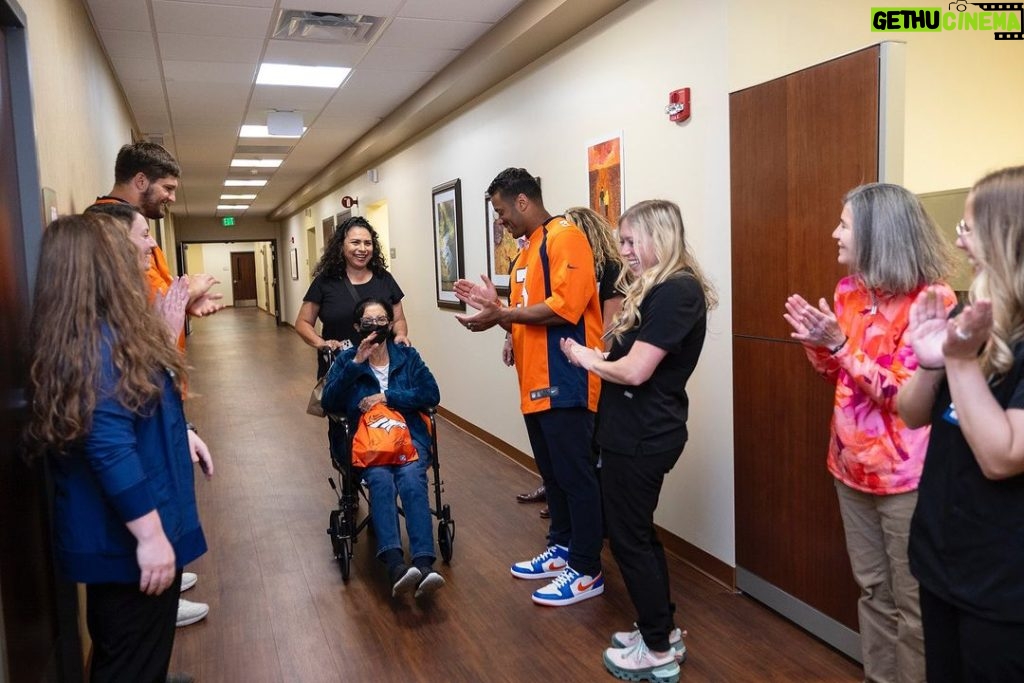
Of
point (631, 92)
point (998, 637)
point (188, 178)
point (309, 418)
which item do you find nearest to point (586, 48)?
point (631, 92)

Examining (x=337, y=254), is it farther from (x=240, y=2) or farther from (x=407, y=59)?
(x=407, y=59)

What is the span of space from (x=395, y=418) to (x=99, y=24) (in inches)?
119

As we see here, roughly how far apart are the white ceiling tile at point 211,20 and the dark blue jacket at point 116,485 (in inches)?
124

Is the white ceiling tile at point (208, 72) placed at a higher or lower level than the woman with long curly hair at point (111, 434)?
higher

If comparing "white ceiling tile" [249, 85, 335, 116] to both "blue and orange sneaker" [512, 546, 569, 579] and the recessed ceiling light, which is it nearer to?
"blue and orange sneaker" [512, 546, 569, 579]

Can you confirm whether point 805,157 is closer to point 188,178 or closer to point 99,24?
Answer: point 99,24

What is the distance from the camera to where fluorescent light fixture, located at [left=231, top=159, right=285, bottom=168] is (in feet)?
32.6

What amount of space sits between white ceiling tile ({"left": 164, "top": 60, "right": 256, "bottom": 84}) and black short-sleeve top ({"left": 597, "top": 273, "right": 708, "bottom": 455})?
164 inches

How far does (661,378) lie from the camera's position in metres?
2.41

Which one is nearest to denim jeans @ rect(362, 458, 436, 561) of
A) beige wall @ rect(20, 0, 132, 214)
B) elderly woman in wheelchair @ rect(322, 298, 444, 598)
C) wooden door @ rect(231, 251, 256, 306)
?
elderly woman in wheelchair @ rect(322, 298, 444, 598)

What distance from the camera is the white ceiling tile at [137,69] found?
5.16m

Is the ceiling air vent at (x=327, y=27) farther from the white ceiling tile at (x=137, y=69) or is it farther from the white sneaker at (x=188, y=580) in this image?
the white sneaker at (x=188, y=580)

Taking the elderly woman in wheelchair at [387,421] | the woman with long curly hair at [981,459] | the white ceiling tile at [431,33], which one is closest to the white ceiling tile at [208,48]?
the white ceiling tile at [431,33]

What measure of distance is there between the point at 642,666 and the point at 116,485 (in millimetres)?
1755
